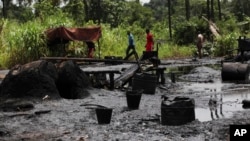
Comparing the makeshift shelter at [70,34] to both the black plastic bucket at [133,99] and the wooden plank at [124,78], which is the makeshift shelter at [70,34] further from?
the black plastic bucket at [133,99]

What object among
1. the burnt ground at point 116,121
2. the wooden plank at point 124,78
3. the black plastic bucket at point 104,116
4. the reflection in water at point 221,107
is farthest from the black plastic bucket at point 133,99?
the wooden plank at point 124,78

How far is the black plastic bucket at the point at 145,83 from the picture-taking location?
1443 cm

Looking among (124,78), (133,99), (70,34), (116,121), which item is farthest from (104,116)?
(70,34)

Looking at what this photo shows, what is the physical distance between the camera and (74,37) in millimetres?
23734

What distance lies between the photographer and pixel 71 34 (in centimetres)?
2364

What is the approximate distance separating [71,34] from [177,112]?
15.6 meters

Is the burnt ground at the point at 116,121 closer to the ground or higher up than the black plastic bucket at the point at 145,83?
closer to the ground

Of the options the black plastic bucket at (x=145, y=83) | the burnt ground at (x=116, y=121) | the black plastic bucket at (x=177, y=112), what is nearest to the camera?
the burnt ground at (x=116, y=121)

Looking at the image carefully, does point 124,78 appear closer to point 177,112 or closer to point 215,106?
point 215,106

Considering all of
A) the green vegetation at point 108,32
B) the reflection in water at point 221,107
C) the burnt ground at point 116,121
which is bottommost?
the reflection in water at point 221,107

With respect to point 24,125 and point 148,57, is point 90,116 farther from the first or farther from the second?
Result: point 148,57

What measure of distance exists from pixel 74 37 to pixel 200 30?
18613 mm

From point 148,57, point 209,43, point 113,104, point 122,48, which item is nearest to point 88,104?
point 113,104

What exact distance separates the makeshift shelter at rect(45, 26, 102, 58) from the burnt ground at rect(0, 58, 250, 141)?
376 inches
